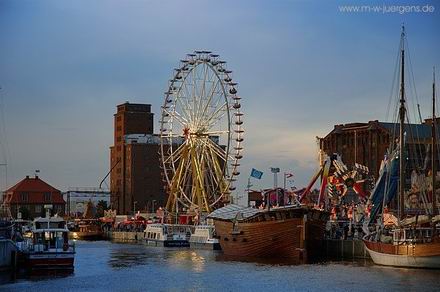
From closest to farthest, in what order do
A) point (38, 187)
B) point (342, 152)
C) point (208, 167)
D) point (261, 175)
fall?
point (261, 175) < point (208, 167) < point (342, 152) < point (38, 187)

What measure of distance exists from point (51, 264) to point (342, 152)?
100532 mm

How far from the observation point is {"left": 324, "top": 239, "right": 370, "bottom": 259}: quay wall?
260 ft

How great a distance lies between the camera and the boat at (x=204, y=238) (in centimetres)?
10212

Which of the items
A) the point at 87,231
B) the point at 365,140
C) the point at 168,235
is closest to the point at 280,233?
the point at 168,235

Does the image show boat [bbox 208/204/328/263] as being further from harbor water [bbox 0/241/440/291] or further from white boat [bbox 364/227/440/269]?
white boat [bbox 364/227/440/269]

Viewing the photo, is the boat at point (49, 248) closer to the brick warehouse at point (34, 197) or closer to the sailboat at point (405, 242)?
the sailboat at point (405, 242)

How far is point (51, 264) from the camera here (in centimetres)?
6122

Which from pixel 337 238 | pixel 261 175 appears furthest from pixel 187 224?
pixel 337 238

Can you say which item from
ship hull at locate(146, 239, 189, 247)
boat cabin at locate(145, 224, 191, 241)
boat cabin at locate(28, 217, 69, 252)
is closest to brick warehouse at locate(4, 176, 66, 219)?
boat cabin at locate(145, 224, 191, 241)

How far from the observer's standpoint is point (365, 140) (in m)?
151

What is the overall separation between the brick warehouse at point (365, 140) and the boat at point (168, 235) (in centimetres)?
3670

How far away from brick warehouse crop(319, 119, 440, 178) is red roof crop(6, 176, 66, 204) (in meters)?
56.9

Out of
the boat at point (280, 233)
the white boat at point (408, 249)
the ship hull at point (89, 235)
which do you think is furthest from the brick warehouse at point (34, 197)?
the white boat at point (408, 249)

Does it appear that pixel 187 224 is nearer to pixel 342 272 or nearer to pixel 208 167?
pixel 208 167
